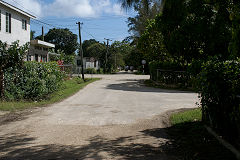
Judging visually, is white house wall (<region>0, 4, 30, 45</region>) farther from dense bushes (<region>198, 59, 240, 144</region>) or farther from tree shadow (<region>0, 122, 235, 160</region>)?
dense bushes (<region>198, 59, 240, 144</region>)

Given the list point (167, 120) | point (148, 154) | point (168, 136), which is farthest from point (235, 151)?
point (167, 120)

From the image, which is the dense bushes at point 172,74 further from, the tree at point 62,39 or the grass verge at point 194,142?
the tree at point 62,39

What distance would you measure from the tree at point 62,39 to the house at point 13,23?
184 ft

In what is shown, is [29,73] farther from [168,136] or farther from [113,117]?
[168,136]

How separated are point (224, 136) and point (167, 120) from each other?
3.23 meters

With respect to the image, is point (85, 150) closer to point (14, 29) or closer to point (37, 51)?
point (14, 29)

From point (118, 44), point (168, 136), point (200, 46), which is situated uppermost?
point (118, 44)

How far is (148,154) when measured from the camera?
4.90m

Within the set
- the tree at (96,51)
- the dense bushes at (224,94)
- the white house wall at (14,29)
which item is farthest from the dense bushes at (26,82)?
the tree at (96,51)

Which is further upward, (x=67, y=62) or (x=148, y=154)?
(x=67, y=62)

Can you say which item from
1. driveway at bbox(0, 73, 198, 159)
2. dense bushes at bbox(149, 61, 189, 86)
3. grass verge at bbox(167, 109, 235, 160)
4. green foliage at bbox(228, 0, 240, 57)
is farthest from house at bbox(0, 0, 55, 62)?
green foliage at bbox(228, 0, 240, 57)

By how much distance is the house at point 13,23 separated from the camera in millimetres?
21109

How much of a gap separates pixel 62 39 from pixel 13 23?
6054 cm

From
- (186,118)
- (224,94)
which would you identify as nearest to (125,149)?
(224,94)
